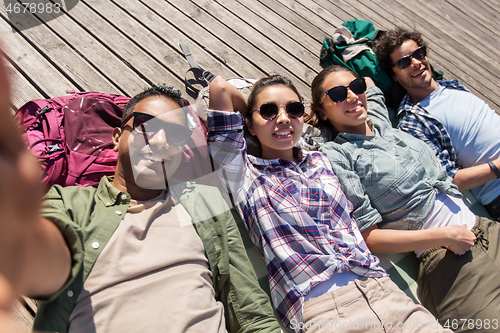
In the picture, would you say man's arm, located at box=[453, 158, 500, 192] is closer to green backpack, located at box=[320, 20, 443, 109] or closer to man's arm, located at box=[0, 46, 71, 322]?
green backpack, located at box=[320, 20, 443, 109]

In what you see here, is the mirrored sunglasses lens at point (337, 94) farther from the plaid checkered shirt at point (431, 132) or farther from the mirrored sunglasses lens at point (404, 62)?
the mirrored sunglasses lens at point (404, 62)

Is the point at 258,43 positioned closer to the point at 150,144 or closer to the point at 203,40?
the point at 203,40

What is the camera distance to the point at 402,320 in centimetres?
149

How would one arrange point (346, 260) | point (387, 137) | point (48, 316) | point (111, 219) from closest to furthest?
1. point (48, 316)
2. point (111, 219)
3. point (346, 260)
4. point (387, 137)

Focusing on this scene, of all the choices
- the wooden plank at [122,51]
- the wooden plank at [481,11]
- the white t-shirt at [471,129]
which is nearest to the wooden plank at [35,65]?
the wooden plank at [122,51]

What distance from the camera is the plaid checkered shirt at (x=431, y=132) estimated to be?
7.79ft

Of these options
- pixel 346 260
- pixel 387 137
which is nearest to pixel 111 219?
pixel 346 260

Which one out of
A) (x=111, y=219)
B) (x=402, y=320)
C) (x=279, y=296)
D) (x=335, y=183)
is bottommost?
(x=279, y=296)

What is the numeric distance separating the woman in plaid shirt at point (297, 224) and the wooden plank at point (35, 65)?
1.28 meters

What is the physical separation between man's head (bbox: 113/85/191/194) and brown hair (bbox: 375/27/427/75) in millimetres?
2081

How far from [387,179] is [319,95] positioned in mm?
823

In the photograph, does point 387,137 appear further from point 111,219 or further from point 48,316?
point 48,316

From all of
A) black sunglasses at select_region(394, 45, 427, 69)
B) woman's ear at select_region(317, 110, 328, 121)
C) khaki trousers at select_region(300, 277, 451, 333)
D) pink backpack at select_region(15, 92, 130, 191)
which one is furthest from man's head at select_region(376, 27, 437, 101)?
pink backpack at select_region(15, 92, 130, 191)

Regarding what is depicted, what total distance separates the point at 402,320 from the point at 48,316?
5.36ft
